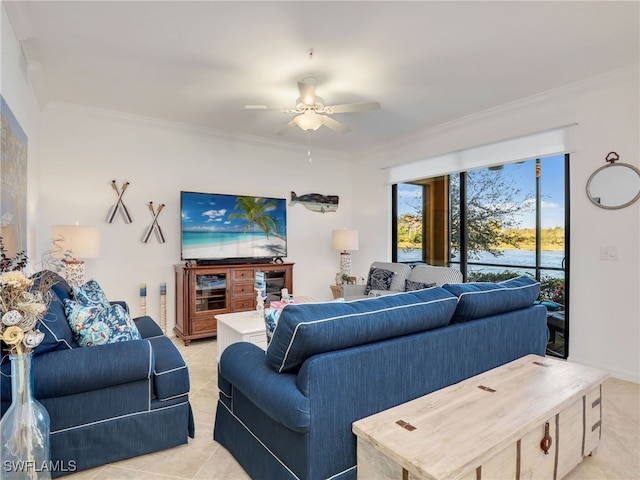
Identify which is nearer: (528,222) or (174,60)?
(174,60)

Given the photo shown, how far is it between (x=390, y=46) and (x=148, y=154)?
3002 millimetres

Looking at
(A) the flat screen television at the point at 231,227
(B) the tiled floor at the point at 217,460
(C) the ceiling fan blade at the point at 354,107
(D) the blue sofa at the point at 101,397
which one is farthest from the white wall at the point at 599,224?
(D) the blue sofa at the point at 101,397

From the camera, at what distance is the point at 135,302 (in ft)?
13.6

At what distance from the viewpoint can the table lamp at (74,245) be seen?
3.24 m

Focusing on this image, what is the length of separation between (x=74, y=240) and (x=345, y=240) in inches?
125

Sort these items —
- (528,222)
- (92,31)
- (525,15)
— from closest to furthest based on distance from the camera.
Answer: (525,15)
(92,31)
(528,222)

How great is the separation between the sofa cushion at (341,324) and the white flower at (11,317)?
36.8 inches

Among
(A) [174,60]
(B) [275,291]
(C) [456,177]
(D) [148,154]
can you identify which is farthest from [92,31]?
(C) [456,177]

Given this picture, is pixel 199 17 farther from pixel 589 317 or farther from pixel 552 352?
pixel 552 352

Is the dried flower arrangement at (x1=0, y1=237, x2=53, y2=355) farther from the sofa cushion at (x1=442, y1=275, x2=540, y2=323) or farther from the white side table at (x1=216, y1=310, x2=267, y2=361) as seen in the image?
the sofa cushion at (x1=442, y1=275, x2=540, y2=323)

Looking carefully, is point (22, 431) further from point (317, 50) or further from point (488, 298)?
point (317, 50)

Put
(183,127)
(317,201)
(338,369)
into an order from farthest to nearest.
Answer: (317,201) < (183,127) < (338,369)

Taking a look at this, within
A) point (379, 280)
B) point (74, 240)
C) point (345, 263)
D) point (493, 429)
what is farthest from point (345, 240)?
point (493, 429)

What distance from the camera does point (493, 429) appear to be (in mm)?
1377
